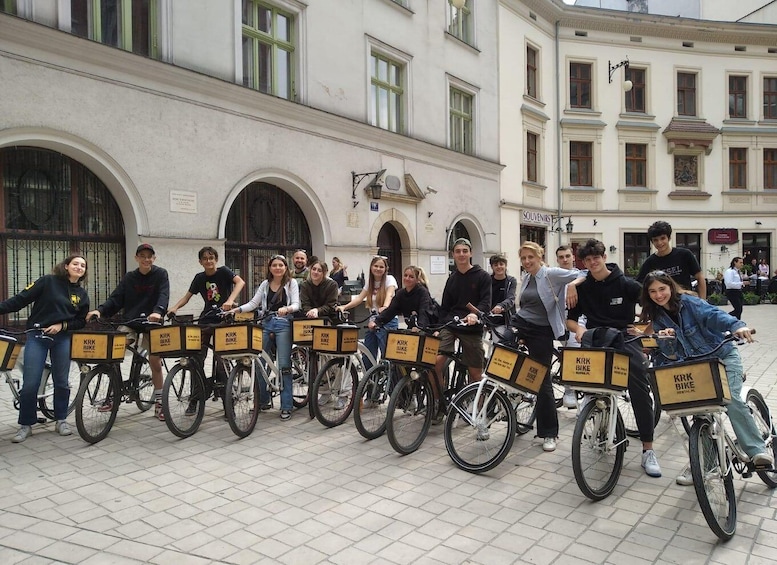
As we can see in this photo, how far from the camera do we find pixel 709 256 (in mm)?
26500

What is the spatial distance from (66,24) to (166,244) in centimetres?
392

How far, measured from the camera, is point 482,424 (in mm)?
4578

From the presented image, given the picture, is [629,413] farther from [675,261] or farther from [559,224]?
[559,224]

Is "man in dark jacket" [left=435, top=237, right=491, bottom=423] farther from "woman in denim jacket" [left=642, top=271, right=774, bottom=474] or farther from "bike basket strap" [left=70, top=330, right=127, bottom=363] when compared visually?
"bike basket strap" [left=70, top=330, right=127, bottom=363]

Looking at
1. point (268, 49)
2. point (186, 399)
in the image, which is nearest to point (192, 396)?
point (186, 399)

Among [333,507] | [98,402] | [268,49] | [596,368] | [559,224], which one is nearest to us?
[333,507]

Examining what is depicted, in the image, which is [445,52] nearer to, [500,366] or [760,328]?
[760,328]

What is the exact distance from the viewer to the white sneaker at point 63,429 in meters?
5.57

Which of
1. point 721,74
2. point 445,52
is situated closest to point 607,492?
point 445,52

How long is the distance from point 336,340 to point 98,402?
2.31 metres

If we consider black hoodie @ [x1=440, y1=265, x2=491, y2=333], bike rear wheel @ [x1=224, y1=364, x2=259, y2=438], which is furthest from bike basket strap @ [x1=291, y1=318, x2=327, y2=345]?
black hoodie @ [x1=440, y1=265, x2=491, y2=333]

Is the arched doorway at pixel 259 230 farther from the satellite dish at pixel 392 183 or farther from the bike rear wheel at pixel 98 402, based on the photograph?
the bike rear wheel at pixel 98 402

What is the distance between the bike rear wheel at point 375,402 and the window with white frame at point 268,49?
896 cm

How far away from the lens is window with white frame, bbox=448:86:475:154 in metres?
18.9
